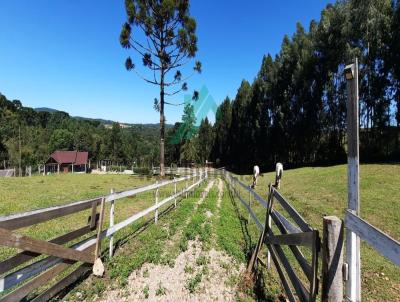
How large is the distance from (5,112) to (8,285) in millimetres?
136222

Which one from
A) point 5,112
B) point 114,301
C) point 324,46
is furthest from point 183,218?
point 5,112

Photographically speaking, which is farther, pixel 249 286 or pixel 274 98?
pixel 274 98

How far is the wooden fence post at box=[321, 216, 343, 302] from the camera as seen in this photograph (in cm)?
265

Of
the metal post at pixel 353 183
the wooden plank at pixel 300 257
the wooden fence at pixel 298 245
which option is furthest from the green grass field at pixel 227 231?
the metal post at pixel 353 183

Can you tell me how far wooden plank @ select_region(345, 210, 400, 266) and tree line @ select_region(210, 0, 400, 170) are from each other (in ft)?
89.3

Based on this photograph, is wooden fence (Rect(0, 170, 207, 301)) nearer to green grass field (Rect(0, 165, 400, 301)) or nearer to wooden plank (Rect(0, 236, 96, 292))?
wooden plank (Rect(0, 236, 96, 292))

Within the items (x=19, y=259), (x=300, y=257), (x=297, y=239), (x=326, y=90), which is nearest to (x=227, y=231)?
(x=300, y=257)

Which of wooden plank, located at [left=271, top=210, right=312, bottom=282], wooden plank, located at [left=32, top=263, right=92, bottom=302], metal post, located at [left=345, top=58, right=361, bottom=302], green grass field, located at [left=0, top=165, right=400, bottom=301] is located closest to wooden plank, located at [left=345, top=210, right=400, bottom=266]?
metal post, located at [left=345, top=58, right=361, bottom=302]

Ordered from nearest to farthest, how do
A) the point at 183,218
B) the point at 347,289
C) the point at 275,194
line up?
1. the point at 347,289
2. the point at 275,194
3. the point at 183,218

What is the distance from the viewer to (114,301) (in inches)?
159

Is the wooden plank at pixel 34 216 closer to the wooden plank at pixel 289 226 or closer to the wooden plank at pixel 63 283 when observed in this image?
the wooden plank at pixel 63 283

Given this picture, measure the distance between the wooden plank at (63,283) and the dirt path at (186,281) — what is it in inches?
23.0

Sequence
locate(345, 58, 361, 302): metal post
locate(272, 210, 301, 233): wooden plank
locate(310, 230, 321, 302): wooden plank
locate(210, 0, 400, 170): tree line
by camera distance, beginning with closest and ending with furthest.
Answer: locate(345, 58, 361, 302): metal post
locate(310, 230, 321, 302): wooden plank
locate(272, 210, 301, 233): wooden plank
locate(210, 0, 400, 170): tree line

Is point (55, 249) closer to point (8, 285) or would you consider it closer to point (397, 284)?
point (8, 285)
